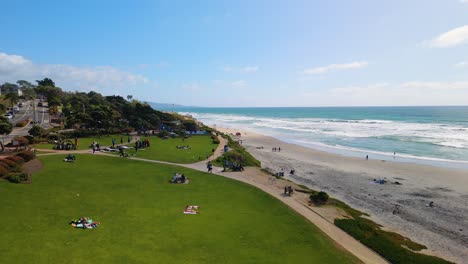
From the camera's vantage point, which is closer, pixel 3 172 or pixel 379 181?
pixel 3 172

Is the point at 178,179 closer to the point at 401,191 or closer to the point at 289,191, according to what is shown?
the point at 289,191

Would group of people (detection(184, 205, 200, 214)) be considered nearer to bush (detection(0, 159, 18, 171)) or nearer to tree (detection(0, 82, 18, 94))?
bush (detection(0, 159, 18, 171))

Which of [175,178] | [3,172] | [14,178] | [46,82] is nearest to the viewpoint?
[14,178]

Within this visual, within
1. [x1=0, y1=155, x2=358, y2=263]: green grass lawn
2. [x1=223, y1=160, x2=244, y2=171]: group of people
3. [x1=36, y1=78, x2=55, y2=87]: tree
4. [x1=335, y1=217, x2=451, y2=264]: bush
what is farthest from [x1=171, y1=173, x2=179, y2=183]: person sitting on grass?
[x1=36, y1=78, x2=55, y2=87]: tree

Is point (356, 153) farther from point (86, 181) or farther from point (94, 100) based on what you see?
point (94, 100)

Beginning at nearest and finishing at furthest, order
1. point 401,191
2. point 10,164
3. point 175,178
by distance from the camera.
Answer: point 10,164, point 175,178, point 401,191

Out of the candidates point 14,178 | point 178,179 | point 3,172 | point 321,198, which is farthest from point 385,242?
point 3,172

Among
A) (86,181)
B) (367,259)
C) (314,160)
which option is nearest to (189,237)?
(367,259)

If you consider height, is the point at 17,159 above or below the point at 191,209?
above
